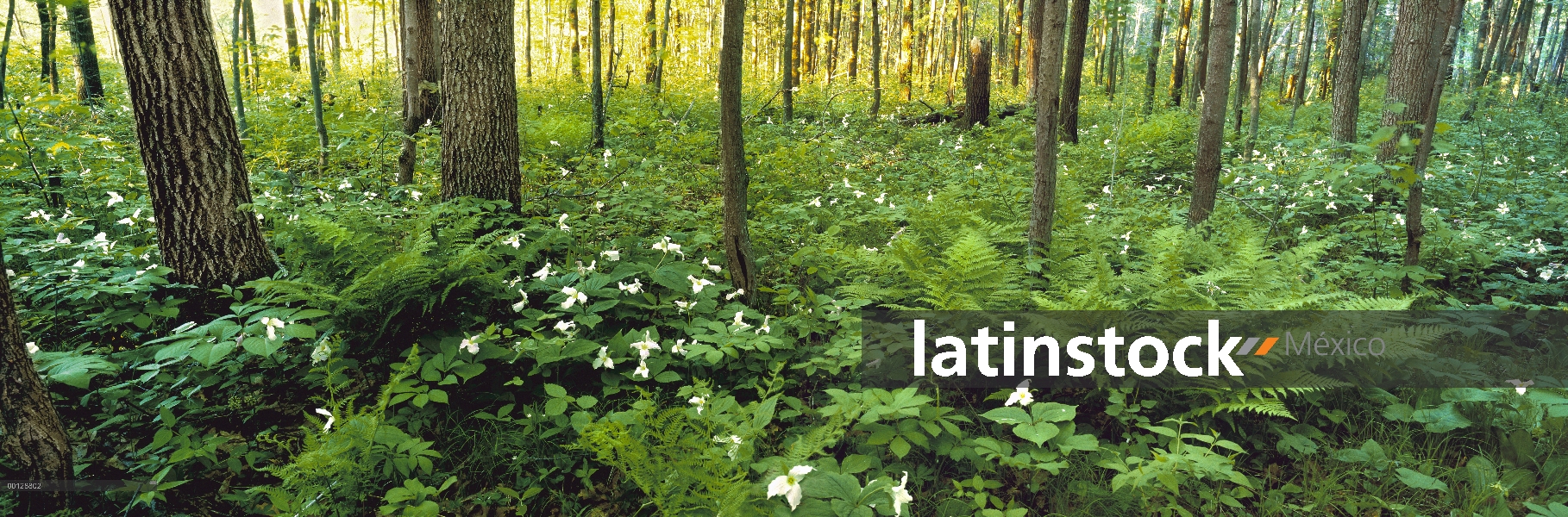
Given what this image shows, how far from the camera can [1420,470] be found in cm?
279

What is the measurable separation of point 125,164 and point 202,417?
461cm

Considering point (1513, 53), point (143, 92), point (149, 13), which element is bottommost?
point (143, 92)

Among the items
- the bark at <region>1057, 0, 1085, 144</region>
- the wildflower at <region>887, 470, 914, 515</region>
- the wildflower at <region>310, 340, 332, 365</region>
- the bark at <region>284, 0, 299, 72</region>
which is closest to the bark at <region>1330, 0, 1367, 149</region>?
the bark at <region>1057, 0, 1085, 144</region>

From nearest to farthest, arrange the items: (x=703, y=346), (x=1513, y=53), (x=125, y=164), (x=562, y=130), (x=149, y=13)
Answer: (x=703, y=346) → (x=149, y=13) → (x=125, y=164) → (x=562, y=130) → (x=1513, y=53)

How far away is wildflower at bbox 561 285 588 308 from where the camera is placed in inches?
123

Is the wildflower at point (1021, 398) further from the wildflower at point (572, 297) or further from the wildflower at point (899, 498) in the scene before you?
the wildflower at point (572, 297)

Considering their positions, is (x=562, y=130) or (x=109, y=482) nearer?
(x=109, y=482)

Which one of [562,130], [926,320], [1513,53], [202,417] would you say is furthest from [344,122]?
[1513,53]

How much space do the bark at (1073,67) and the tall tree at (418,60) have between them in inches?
328

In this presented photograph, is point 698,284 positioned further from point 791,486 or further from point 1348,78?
point 1348,78

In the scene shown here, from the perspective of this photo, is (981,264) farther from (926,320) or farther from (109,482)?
(109,482)

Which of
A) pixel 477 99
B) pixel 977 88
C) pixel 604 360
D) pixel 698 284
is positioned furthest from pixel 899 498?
pixel 977 88

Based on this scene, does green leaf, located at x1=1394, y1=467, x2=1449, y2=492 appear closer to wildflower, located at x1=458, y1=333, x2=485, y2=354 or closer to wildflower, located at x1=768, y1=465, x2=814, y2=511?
wildflower, located at x1=768, y1=465, x2=814, y2=511

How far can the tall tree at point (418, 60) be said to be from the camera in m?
7.39
